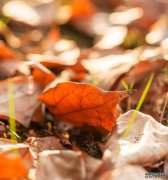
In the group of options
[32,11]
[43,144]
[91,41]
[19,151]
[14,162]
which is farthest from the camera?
[32,11]

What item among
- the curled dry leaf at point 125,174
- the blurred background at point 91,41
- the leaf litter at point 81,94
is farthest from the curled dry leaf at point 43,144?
the blurred background at point 91,41

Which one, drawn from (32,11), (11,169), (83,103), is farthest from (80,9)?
(11,169)

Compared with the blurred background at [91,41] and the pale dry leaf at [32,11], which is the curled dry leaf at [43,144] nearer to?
the blurred background at [91,41]

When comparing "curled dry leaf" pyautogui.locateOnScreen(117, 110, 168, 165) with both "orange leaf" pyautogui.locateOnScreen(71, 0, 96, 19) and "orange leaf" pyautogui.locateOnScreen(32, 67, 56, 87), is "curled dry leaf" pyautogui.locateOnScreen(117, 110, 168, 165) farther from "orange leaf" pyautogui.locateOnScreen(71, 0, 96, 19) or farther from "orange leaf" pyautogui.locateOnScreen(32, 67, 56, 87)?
"orange leaf" pyautogui.locateOnScreen(71, 0, 96, 19)

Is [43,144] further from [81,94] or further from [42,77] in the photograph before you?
[42,77]

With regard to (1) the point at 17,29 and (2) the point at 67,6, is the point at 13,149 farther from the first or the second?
(2) the point at 67,6

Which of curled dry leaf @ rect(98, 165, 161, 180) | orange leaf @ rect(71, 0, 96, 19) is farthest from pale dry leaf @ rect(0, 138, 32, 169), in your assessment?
orange leaf @ rect(71, 0, 96, 19)

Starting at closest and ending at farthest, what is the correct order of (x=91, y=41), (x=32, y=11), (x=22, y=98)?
(x=22, y=98), (x=91, y=41), (x=32, y=11)
